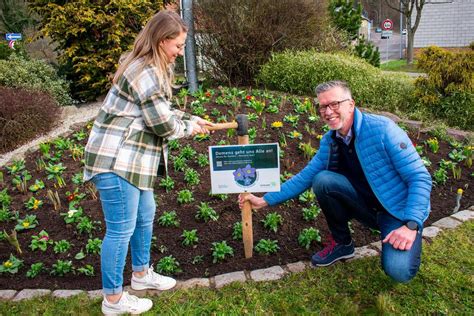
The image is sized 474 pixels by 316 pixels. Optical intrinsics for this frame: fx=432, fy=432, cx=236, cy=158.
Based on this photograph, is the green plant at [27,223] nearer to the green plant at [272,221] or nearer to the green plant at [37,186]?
the green plant at [37,186]

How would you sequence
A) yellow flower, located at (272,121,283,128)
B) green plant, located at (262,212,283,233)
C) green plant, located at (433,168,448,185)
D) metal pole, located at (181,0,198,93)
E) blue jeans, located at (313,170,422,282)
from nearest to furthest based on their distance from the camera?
blue jeans, located at (313,170,422,282)
green plant, located at (262,212,283,233)
green plant, located at (433,168,448,185)
yellow flower, located at (272,121,283,128)
metal pole, located at (181,0,198,93)

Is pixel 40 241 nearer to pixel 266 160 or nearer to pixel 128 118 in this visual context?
pixel 128 118

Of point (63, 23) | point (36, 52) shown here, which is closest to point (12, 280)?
point (63, 23)

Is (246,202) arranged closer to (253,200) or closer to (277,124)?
(253,200)

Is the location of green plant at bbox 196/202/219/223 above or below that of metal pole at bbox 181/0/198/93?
below

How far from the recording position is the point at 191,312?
262cm

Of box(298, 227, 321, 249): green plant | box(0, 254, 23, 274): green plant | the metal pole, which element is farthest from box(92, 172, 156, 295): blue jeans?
the metal pole

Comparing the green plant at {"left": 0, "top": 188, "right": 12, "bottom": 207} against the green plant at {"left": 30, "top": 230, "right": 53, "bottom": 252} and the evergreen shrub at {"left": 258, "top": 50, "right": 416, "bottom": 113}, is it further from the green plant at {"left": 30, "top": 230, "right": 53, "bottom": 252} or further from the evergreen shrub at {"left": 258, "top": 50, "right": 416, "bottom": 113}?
the evergreen shrub at {"left": 258, "top": 50, "right": 416, "bottom": 113}

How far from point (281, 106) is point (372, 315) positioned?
3680mm

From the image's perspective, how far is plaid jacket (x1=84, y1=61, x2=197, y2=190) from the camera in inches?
88.0

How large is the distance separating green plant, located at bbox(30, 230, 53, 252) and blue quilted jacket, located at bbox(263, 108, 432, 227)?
243 centimetres

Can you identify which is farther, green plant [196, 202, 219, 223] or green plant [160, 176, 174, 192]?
green plant [160, 176, 174, 192]

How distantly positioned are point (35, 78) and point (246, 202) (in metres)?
6.07

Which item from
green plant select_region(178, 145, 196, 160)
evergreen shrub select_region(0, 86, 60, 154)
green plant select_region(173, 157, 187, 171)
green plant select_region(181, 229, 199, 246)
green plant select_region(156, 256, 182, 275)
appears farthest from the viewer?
evergreen shrub select_region(0, 86, 60, 154)
